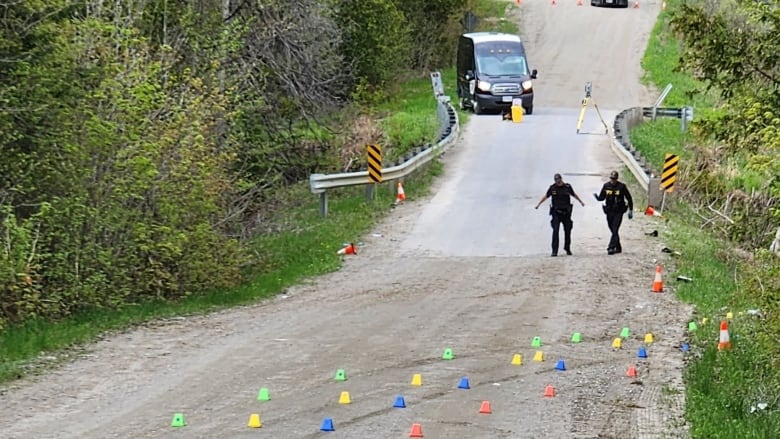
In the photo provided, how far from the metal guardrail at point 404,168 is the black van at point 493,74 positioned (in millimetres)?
2676

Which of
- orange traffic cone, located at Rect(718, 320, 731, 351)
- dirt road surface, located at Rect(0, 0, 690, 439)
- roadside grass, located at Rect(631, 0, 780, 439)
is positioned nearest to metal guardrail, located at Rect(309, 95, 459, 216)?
dirt road surface, located at Rect(0, 0, 690, 439)

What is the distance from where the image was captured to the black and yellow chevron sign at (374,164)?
23016 millimetres

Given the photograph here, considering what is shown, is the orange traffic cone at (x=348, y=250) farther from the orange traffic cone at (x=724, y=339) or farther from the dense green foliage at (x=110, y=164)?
the orange traffic cone at (x=724, y=339)

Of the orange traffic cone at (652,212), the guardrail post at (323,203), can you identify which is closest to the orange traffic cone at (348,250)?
the guardrail post at (323,203)

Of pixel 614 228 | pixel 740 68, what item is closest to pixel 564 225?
pixel 614 228

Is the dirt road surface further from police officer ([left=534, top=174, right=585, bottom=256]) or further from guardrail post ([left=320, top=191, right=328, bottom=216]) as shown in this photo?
guardrail post ([left=320, top=191, right=328, bottom=216])

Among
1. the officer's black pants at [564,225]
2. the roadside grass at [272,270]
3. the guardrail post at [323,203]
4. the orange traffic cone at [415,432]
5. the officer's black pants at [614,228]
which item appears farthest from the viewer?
the guardrail post at [323,203]

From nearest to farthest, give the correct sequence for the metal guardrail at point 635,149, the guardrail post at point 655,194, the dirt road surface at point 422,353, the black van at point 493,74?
the dirt road surface at point 422,353 < the guardrail post at point 655,194 < the metal guardrail at point 635,149 < the black van at point 493,74

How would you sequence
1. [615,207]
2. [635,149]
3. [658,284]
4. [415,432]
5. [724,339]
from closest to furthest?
[415,432]
[724,339]
[658,284]
[615,207]
[635,149]

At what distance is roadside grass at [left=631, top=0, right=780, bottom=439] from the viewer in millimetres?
9602

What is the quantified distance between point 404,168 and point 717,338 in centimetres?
1262

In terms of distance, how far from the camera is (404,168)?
25.0 meters

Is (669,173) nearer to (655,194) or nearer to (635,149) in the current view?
(655,194)

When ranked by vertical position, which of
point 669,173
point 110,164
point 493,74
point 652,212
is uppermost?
point 110,164
